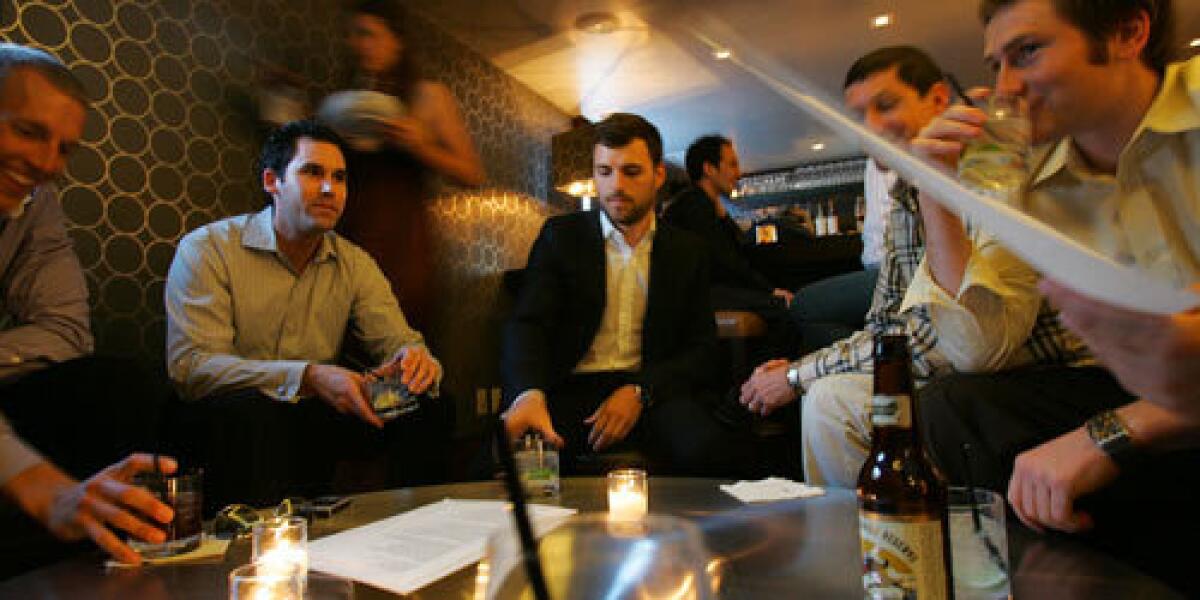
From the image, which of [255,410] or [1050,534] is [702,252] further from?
[1050,534]

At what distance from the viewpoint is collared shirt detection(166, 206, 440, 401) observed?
68.3 inches

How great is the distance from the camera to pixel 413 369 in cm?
178

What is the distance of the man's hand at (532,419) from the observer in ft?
5.60

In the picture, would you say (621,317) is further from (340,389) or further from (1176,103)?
(1176,103)

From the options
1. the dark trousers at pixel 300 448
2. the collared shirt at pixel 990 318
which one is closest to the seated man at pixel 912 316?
the collared shirt at pixel 990 318

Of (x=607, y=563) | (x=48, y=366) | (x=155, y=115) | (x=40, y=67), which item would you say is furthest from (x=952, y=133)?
(x=155, y=115)

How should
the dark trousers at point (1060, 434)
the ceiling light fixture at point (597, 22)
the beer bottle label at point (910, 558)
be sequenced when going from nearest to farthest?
1. the beer bottle label at point (910, 558)
2. the dark trousers at point (1060, 434)
3. the ceiling light fixture at point (597, 22)

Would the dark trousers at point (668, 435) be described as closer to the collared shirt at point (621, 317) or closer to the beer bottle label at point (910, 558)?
the collared shirt at point (621, 317)

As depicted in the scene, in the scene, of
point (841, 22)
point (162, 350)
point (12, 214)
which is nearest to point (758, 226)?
point (841, 22)

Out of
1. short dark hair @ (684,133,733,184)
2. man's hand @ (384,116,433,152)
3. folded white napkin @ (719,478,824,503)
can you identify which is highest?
short dark hair @ (684,133,733,184)

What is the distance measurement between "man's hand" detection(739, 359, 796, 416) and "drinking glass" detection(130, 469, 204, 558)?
1.28 m

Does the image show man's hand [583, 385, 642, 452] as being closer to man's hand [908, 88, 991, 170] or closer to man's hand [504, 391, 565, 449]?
man's hand [504, 391, 565, 449]

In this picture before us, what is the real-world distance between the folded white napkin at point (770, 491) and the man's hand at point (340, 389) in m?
0.93

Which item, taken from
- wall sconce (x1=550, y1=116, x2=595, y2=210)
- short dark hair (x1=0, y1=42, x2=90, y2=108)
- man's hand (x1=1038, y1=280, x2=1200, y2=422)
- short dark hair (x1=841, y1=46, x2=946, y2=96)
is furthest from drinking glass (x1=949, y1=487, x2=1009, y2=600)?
wall sconce (x1=550, y1=116, x2=595, y2=210)
